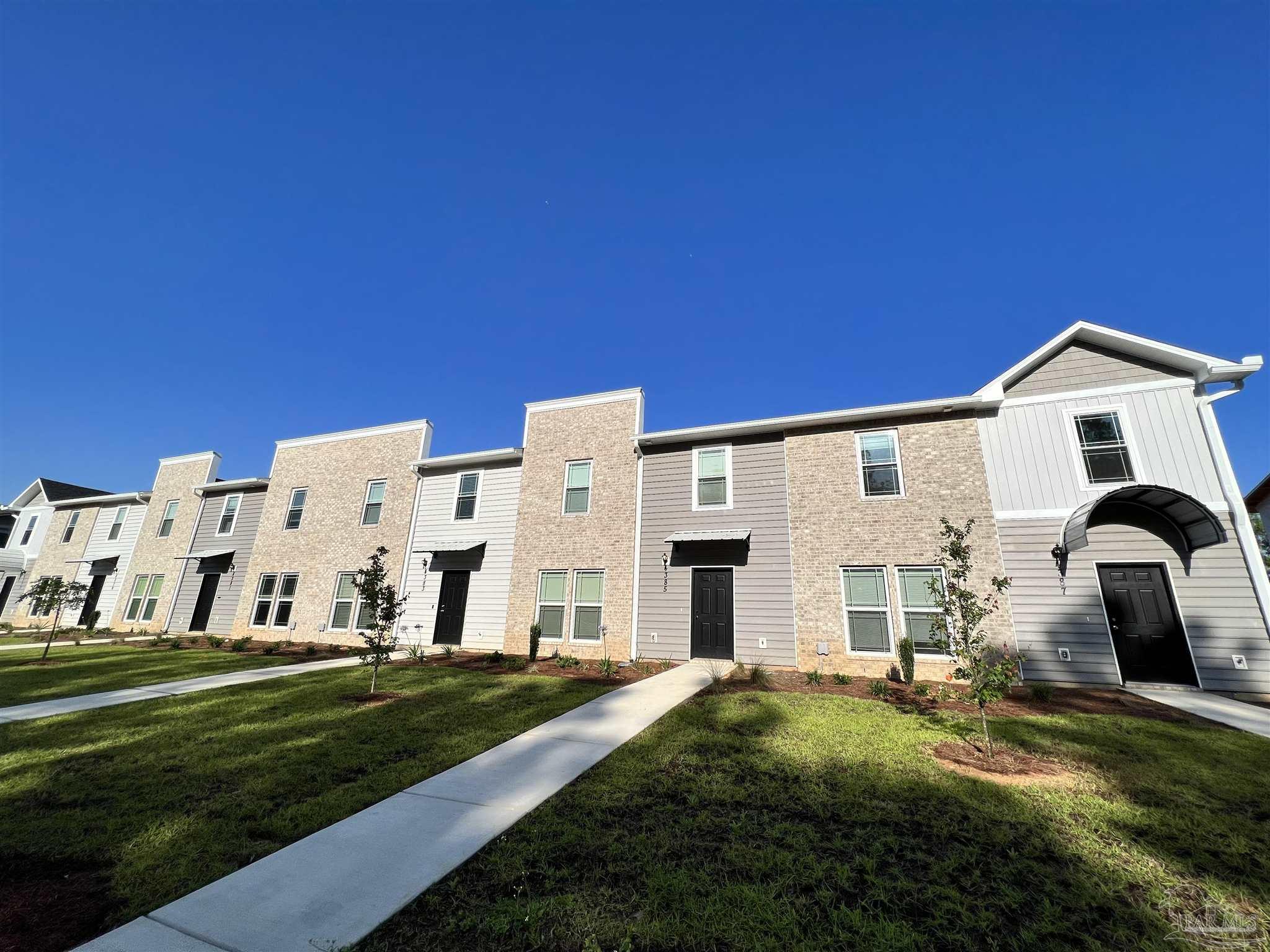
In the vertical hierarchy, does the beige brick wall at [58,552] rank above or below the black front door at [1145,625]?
above

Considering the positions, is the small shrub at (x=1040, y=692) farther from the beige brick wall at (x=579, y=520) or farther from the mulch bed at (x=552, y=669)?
the beige brick wall at (x=579, y=520)

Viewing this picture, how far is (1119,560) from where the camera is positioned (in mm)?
9805

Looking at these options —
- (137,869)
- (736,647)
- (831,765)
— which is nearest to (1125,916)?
(831,765)

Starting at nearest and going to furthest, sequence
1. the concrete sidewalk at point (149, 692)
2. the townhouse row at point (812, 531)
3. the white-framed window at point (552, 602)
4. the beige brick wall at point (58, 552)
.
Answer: the concrete sidewalk at point (149, 692), the townhouse row at point (812, 531), the white-framed window at point (552, 602), the beige brick wall at point (58, 552)

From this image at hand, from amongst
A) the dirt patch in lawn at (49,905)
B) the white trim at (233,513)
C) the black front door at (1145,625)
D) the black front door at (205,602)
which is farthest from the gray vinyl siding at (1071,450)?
the black front door at (205,602)

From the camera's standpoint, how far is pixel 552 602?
45.5ft

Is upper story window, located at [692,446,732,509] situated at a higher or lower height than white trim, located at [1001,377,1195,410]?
lower

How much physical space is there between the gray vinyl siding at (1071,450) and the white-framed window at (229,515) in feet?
85.3

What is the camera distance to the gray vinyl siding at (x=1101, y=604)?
898cm

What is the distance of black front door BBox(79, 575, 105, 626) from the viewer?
21672mm

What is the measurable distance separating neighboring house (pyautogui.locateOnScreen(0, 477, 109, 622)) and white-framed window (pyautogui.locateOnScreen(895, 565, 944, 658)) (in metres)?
35.2

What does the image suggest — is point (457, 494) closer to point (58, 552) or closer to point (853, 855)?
point (853, 855)

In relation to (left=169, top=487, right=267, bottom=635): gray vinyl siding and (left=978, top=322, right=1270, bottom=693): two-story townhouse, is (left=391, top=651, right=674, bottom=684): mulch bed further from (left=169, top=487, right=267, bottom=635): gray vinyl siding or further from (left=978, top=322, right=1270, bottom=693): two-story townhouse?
(left=169, top=487, right=267, bottom=635): gray vinyl siding

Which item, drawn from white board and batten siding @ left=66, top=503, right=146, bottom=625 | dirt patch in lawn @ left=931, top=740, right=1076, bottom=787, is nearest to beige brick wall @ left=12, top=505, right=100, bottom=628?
white board and batten siding @ left=66, top=503, right=146, bottom=625
